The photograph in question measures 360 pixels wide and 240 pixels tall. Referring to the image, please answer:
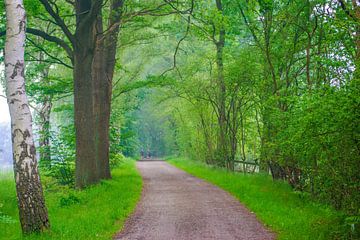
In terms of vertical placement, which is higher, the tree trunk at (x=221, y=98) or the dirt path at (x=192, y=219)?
the tree trunk at (x=221, y=98)

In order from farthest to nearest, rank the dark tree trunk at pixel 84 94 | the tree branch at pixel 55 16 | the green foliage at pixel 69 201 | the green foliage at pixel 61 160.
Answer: the green foliage at pixel 61 160 → the dark tree trunk at pixel 84 94 → the tree branch at pixel 55 16 → the green foliage at pixel 69 201

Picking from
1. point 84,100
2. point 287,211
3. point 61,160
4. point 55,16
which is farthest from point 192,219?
point 61,160

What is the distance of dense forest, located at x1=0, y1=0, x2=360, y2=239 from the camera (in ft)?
26.7

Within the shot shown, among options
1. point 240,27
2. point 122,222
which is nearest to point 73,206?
point 122,222

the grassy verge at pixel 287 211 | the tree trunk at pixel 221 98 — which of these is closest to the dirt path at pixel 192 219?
the grassy verge at pixel 287 211

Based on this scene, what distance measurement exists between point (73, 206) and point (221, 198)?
422cm

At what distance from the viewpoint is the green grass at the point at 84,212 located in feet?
27.7

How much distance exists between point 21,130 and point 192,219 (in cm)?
413

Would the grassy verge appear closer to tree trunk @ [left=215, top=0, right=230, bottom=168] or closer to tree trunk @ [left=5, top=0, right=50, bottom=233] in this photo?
tree trunk @ [left=5, top=0, right=50, bottom=233]

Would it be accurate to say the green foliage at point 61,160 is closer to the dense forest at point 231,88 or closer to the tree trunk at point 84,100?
the dense forest at point 231,88

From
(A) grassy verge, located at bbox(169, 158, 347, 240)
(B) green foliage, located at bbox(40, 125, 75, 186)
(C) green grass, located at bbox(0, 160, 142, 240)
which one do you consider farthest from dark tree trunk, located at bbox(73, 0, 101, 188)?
(A) grassy verge, located at bbox(169, 158, 347, 240)

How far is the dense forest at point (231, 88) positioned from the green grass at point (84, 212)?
1.73 feet

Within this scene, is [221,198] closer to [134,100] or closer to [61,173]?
[61,173]

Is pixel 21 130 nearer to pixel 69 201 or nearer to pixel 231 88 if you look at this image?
pixel 69 201
